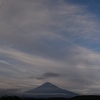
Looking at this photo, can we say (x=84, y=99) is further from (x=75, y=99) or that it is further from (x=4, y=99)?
(x=4, y=99)

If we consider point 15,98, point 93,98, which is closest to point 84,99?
point 93,98

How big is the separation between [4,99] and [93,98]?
129062 mm

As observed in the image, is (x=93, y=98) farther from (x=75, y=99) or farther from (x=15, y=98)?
(x=15, y=98)

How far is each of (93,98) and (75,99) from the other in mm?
15324

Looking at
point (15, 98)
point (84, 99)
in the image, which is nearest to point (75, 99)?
point (84, 99)

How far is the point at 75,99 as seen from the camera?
194750 millimetres

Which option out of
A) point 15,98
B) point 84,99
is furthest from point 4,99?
point 84,99

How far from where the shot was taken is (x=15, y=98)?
74.3m

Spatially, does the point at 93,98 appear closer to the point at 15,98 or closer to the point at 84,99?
the point at 84,99

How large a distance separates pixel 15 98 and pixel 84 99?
12515 centimetres

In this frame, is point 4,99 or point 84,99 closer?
point 4,99

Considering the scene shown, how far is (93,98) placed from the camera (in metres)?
190

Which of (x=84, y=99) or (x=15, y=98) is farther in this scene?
(x=84, y=99)

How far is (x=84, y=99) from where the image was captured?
190125 mm
